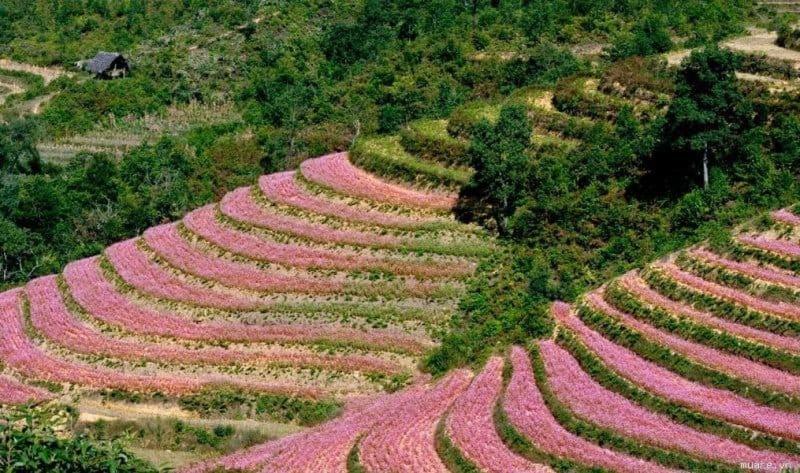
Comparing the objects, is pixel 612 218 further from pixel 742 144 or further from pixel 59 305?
pixel 59 305

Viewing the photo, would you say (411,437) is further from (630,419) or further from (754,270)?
(754,270)

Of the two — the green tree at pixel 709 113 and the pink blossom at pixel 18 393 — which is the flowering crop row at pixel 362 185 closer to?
the green tree at pixel 709 113

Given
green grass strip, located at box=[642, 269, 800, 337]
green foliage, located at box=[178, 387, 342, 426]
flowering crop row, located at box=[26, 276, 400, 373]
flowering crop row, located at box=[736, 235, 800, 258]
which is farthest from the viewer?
flowering crop row, located at box=[26, 276, 400, 373]

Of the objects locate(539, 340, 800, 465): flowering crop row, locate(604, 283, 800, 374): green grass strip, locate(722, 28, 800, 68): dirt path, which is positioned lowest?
locate(539, 340, 800, 465): flowering crop row

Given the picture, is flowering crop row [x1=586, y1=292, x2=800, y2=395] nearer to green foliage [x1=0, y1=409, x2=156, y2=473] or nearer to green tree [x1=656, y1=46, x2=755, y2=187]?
green tree [x1=656, y1=46, x2=755, y2=187]

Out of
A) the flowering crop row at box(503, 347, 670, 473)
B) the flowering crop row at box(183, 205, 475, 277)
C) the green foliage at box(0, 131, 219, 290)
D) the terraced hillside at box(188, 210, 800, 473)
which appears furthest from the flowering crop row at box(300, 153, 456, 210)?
the flowering crop row at box(503, 347, 670, 473)

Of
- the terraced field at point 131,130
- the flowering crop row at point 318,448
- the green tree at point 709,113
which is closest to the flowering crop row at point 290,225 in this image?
the flowering crop row at point 318,448
